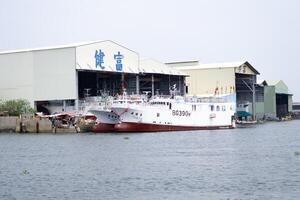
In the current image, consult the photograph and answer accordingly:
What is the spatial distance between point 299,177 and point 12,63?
62.6 metres

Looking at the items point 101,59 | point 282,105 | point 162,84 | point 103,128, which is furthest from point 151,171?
point 282,105

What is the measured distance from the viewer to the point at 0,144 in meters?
64.0

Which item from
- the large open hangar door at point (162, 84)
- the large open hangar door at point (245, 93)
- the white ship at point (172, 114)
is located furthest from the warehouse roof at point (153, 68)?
the large open hangar door at point (245, 93)

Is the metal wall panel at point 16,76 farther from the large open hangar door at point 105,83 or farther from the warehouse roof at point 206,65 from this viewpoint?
the warehouse roof at point 206,65

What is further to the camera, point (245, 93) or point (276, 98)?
point (276, 98)

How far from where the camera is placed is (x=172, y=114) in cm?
8312

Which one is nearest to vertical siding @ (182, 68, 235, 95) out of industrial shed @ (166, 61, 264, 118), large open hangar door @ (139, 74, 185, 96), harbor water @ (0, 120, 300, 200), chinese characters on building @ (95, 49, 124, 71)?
industrial shed @ (166, 61, 264, 118)

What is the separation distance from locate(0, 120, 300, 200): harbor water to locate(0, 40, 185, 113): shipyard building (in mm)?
26956

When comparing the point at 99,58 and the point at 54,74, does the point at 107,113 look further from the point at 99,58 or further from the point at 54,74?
the point at 99,58

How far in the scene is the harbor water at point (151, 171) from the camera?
3078 centimetres

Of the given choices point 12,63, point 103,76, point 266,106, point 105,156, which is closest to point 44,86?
point 12,63

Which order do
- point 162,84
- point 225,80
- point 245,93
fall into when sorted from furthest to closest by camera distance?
1. point 245,93
2. point 225,80
3. point 162,84

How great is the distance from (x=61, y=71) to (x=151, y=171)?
162ft

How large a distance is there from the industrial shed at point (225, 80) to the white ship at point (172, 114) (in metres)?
17.1
